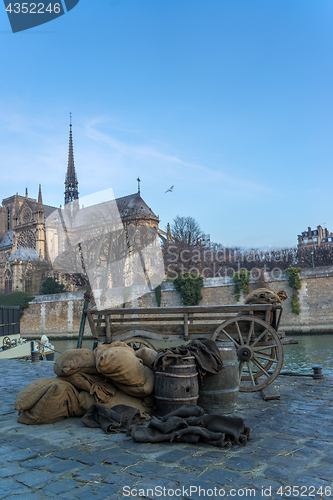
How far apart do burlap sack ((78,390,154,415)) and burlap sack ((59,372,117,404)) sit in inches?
2.2

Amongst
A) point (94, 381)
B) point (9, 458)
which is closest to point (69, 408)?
point (94, 381)

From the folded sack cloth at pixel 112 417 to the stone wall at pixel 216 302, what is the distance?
77.5 feet

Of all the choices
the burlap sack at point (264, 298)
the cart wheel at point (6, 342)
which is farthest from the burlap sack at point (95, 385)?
the cart wheel at point (6, 342)

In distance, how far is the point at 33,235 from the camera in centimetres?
6081

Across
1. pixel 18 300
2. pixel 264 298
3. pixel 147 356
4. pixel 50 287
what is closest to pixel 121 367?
pixel 147 356

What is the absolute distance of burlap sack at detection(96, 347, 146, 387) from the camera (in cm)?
425

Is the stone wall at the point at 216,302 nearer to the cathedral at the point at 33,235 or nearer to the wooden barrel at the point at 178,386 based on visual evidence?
the cathedral at the point at 33,235

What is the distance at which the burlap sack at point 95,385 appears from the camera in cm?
443

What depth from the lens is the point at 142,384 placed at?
Result: 4.36 m

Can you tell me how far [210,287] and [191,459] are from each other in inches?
1078

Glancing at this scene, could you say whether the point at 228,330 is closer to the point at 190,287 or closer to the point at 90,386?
the point at 90,386

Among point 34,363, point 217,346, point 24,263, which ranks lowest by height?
point 34,363

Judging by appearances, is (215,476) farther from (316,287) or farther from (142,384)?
(316,287)

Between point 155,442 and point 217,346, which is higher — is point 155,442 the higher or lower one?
the lower one
